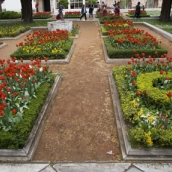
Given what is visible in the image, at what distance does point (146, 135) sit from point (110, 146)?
77 cm

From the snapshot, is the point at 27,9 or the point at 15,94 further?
the point at 27,9

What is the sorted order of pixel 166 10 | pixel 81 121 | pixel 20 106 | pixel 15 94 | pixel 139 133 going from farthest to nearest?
pixel 166 10, pixel 81 121, pixel 20 106, pixel 15 94, pixel 139 133

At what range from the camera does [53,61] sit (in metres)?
9.22

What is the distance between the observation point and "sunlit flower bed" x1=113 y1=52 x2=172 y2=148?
395cm

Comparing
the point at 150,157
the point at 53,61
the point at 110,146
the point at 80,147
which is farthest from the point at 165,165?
the point at 53,61

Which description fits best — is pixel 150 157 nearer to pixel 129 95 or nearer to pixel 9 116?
pixel 129 95

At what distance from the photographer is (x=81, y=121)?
16.6ft

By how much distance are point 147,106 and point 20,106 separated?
295cm

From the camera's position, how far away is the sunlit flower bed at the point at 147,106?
3949mm

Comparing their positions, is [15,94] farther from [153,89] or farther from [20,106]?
[153,89]

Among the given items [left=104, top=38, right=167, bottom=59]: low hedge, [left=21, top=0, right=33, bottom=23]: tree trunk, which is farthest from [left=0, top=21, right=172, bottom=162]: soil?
[left=21, top=0, right=33, bottom=23]: tree trunk

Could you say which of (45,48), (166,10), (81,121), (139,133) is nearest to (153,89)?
(139,133)

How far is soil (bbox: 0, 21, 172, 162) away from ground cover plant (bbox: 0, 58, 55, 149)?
44 cm

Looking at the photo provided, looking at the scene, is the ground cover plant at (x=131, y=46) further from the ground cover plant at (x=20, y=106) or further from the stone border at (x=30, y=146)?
the stone border at (x=30, y=146)
